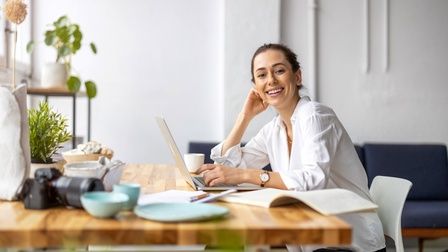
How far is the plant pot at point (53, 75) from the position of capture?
301 cm

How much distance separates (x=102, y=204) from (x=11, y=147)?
0.37 meters

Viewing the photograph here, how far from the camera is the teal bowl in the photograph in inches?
35.6

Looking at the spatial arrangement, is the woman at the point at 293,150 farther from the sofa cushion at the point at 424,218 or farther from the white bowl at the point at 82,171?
the sofa cushion at the point at 424,218

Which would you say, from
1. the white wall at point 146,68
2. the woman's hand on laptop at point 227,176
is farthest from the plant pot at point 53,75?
the woman's hand on laptop at point 227,176

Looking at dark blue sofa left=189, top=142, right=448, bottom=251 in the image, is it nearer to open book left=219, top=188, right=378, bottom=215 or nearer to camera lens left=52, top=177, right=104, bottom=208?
open book left=219, top=188, right=378, bottom=215

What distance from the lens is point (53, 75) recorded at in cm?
302

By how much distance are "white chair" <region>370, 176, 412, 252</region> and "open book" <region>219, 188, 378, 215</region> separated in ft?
2.05

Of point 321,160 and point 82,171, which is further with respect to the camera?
point 321,160

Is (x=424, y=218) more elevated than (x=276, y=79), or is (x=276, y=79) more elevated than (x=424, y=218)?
(x=276, y=79)

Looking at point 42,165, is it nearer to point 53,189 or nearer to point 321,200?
point 53,189

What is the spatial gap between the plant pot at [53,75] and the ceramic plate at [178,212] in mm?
2238

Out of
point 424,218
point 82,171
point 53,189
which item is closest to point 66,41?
point 82,171

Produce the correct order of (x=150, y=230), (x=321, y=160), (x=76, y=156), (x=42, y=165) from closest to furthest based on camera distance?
(x=150, y=230) → (x=42, y=165) → (x=321, y=160) → (x=76, y=156)

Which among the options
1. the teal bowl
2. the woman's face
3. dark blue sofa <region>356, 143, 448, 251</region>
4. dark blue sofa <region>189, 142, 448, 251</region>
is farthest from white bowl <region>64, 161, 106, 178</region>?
dark blue sofa <region>356, 143, 448, 251</region>
